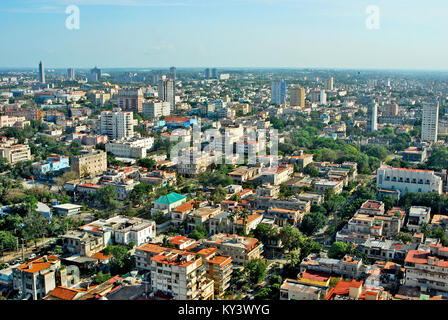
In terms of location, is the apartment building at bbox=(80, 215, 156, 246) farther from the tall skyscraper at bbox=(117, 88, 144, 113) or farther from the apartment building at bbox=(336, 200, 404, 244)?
the tall skyscraper at bbox=(117, 88, 144, 113)

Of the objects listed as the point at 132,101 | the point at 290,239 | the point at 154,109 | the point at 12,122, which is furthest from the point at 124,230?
the point at 132,101

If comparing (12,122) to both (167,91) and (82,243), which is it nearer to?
(167,91)

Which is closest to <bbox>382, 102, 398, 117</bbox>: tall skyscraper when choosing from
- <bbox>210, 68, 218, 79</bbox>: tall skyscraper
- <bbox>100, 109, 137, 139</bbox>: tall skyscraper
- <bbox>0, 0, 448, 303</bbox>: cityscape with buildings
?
<bbox>0, 0, 448, 303</bbox>: cityscape with buildings

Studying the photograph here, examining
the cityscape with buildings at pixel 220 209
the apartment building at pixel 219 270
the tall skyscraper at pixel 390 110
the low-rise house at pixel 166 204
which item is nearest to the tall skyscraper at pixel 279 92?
the tall skyscraper at pixel 390 110

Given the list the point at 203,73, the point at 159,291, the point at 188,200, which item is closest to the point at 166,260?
the point at 159,291

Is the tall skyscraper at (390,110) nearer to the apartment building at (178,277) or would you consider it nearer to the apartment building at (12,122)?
the apartment building at (12,122)
